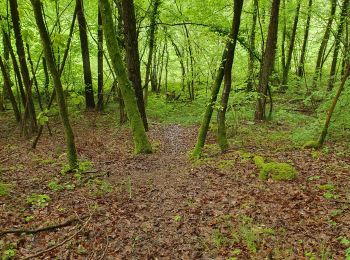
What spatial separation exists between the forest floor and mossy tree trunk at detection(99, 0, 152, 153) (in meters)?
0.63

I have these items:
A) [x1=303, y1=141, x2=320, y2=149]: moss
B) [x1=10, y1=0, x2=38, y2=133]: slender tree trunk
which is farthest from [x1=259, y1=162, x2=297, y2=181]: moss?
[x1=10, y1=0, x2=38, y2=133]: slender tree trunk

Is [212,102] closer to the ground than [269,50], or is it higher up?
closer to the ground

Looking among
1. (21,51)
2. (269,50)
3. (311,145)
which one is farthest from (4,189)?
(269,50)

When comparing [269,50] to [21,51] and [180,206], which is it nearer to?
[180,206]

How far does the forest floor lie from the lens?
15.9 ft

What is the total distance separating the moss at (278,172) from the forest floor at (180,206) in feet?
0.64

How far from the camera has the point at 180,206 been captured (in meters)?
6.43

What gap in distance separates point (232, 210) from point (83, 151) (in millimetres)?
6564

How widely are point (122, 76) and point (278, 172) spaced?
5.54 metres

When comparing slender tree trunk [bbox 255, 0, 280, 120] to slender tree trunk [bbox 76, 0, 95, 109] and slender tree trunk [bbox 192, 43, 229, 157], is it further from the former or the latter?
slender tree trunk [bbox 76, 0, 95, 109]

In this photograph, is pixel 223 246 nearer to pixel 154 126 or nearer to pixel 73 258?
pixel 73 258

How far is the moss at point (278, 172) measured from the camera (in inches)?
280

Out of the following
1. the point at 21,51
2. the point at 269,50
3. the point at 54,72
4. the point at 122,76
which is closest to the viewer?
the point at 54,72

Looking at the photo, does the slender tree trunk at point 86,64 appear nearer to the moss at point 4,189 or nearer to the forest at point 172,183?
the forest at point 172,183
